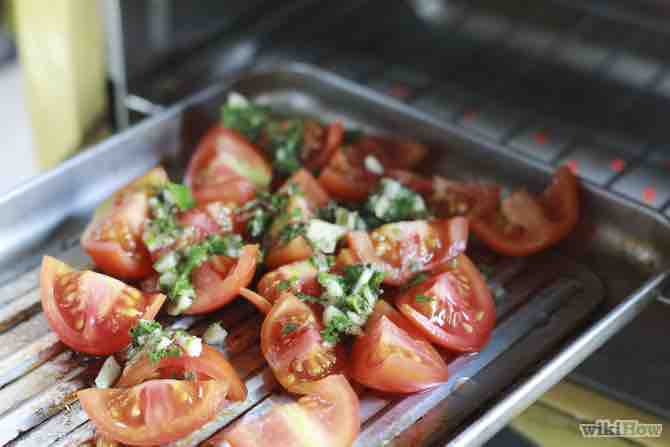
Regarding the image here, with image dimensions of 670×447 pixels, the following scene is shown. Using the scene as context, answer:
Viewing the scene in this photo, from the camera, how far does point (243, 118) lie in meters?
1.67

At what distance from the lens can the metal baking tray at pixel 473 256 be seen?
1206mm

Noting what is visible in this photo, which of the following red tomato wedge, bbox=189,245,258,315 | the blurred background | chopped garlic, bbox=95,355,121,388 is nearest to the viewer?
chopped garlic, bbox=95,355,121,388

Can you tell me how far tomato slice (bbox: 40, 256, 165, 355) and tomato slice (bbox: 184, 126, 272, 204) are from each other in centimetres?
27

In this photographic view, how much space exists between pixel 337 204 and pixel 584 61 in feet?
2.40

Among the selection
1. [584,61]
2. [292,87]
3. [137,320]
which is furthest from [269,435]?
[584,61]

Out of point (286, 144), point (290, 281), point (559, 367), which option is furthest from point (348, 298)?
point (286, 144)

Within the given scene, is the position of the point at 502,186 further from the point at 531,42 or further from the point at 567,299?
the point at 531,42

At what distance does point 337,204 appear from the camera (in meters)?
1.55

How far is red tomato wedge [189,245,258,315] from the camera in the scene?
1314 millimetres

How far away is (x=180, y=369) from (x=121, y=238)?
29cm

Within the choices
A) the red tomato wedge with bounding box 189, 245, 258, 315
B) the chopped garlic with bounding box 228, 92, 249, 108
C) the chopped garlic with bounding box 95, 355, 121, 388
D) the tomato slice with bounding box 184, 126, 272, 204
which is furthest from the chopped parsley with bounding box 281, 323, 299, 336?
the chopped garlic with bounding box 228, 92, 249, 108

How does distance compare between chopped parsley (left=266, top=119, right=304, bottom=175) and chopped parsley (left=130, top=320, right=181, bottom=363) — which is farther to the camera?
chopped parsley (left=266, top=119, right=304, bottom=175)

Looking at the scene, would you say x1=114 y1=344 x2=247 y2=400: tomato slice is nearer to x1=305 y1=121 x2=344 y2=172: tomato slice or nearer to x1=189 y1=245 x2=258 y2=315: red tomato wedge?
x1=189 y1=245 x2=258 y2=315: red tomato wedge

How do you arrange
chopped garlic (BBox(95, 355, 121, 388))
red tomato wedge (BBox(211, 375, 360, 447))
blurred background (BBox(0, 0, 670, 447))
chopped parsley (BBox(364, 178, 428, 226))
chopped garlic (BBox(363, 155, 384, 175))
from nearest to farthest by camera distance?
red tomato wedge (BBox(211, 375, 360, 447))
chopped garlic (BBox(95, 355, 121, 388))
chopped parsley (BBox(364, 178, 428, 226))
chopped garlic (BBox(363, 155, 384, 175))
blurred background (BBox(0, 0, 670, 447))
